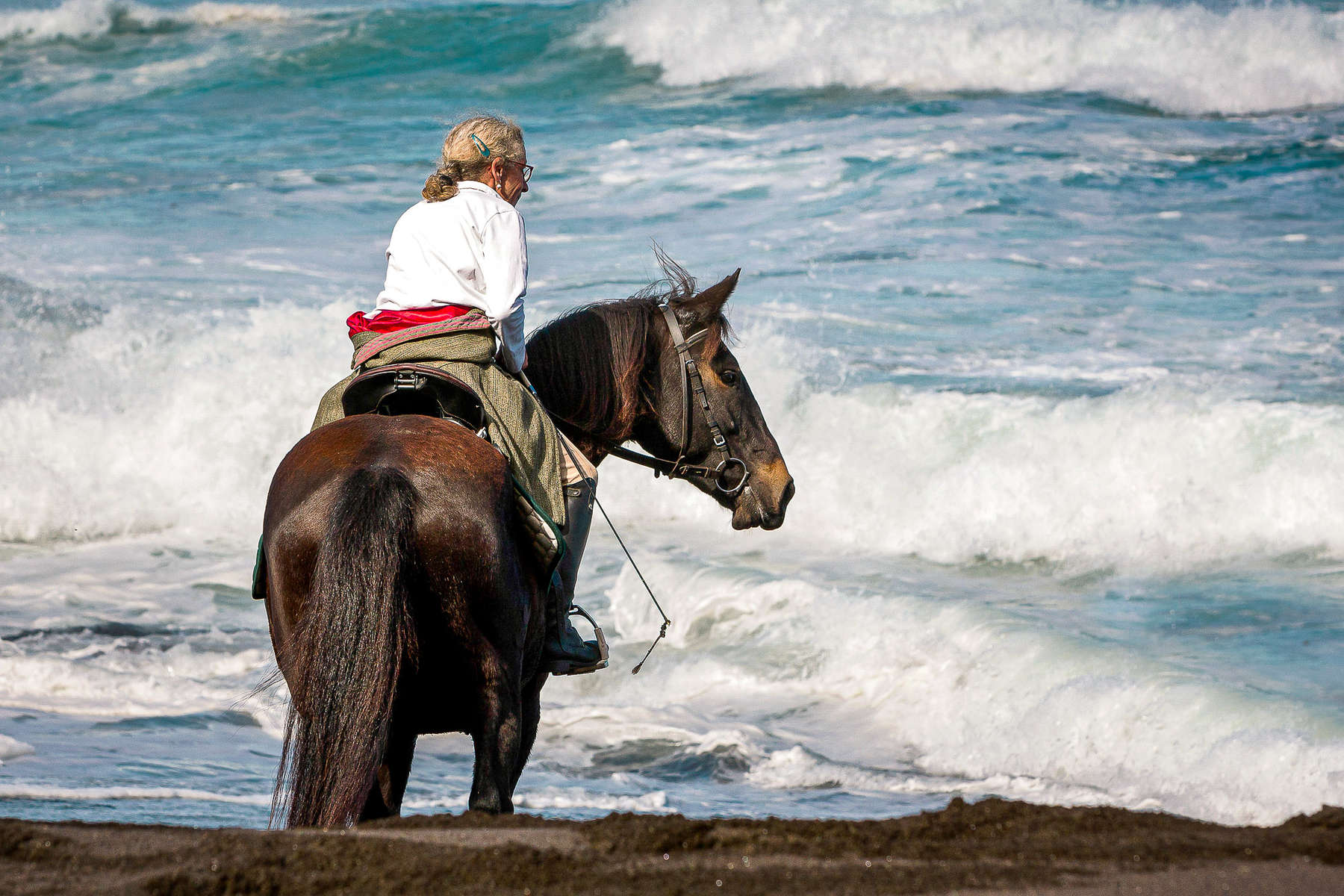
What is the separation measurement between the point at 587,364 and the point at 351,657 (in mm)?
1410

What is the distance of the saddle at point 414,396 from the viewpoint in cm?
368

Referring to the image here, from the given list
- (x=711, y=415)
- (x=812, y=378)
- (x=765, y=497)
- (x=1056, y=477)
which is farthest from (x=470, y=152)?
(x=812, y=378)

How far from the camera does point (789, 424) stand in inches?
467

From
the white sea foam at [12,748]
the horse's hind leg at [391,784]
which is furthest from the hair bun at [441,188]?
the white sea foam at [12,748]

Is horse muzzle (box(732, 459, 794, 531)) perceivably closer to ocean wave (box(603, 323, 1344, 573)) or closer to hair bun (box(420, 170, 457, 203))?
hair bun (box(420, 170, 457, 203))

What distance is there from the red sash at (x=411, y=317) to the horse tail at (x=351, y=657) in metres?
0.86

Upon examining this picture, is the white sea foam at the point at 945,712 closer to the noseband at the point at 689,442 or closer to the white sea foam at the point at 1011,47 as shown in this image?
the noseband at the point at 689,442

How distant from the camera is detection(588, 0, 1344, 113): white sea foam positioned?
76.8 feet

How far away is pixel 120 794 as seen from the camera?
18.2ft

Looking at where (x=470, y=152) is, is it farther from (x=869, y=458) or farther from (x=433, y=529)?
(x=869, y=458)

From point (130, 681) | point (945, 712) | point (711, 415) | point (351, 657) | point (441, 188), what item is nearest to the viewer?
point (351, 657)

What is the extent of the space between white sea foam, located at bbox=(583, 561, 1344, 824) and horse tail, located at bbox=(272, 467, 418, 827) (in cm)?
328

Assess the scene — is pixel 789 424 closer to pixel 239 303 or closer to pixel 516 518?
pixel 239 303

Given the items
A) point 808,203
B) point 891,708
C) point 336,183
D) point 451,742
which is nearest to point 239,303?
point 336,183
